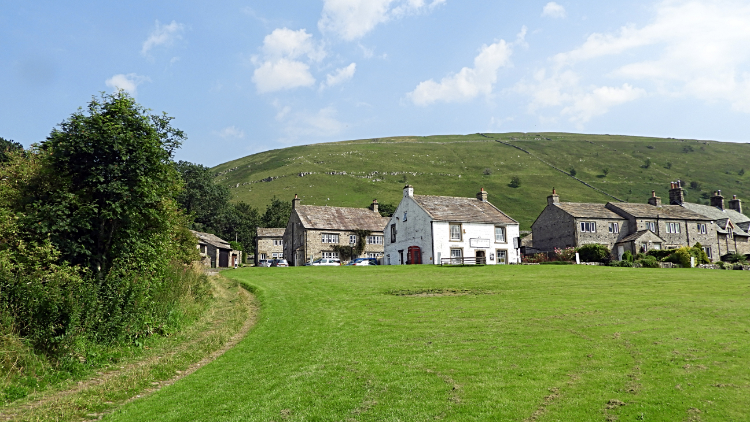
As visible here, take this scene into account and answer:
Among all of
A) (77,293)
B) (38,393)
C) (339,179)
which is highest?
(339,179)

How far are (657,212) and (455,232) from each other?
108 ft

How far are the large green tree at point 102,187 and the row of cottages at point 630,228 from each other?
56.2 meters

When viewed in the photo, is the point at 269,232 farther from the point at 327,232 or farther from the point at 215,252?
the point at 327,232

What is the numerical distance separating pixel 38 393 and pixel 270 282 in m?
23.4

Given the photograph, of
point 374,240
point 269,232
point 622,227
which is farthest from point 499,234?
point 269,232

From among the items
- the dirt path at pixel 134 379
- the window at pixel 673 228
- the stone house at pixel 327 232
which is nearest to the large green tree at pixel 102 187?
the dirt path at pixel 134 379

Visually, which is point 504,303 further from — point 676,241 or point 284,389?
point 676,241

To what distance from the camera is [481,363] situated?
40.9ft

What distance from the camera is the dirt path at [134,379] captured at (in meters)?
10.6

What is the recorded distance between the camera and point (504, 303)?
22.6 meters

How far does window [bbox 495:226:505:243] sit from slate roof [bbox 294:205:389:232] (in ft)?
76.3

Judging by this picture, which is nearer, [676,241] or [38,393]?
[38,393]

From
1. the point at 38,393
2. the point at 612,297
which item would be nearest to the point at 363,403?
the point at 38,393

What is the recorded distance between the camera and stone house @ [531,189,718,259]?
6381 centimetres
